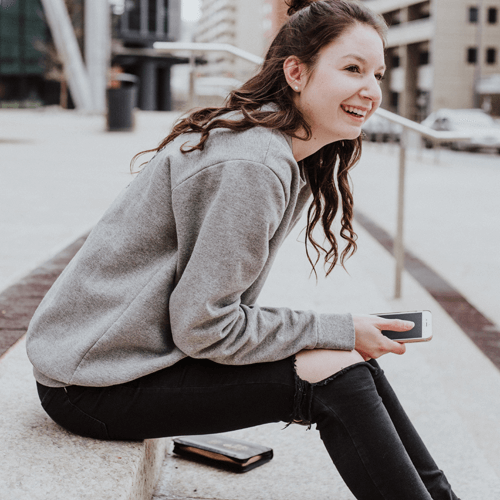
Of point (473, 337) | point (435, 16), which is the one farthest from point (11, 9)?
point (473, 337)

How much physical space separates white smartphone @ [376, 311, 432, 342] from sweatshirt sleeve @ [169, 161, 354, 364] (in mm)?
274

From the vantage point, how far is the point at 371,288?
402cm

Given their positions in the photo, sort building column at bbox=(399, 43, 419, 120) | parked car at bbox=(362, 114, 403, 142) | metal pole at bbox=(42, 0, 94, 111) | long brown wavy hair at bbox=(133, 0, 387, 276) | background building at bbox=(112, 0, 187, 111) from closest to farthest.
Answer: long brown wavy hair at bbox=(133, 0, 387, 276) < metal pole at bbox=(42, 0, 94, 111) < parked car at bbox=(362, 114, 403, 142) < background building at bbox=(112, 0, 187, 111) < building column at bbox=(399, 43, 419, 120)

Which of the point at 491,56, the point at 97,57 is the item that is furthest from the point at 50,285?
the point at 491,56

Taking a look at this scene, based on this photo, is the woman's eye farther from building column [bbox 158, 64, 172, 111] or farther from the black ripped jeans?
building column [bbox 158, 64, 172, 111]

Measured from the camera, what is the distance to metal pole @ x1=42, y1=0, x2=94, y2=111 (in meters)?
21.9

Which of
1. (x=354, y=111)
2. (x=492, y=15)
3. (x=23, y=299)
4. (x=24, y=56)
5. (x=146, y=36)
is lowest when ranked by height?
(x=23, y=299)

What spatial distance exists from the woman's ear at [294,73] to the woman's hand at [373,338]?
556mm

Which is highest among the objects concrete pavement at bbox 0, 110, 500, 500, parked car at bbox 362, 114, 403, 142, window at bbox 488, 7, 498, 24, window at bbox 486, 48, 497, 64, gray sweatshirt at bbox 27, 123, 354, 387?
window at bbox 488, 7, 498, 24

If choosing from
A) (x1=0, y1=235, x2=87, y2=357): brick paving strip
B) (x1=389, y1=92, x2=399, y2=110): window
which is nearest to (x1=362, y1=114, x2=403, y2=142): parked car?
(x1=0, y1=235, x2=87, y2=357): brick paving strip

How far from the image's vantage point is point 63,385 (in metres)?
1.55

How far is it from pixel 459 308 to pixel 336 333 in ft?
9.74

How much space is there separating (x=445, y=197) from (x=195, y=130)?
8.59m

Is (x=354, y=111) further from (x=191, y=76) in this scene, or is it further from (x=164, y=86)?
(x=164, y=86)
